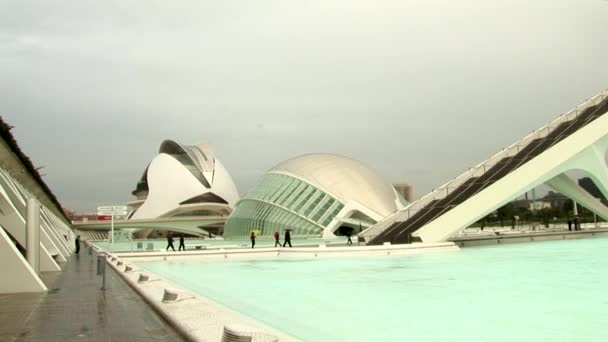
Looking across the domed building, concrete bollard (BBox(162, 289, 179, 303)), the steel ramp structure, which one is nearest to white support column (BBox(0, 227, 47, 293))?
concrete bollard (BBox(162, 289, 179, 303))

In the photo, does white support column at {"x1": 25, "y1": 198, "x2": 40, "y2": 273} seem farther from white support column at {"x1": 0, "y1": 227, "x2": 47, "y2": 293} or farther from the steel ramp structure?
the steel ramp structure

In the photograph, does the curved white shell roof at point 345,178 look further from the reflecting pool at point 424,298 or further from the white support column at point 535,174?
the reflecting pool at point 424,298

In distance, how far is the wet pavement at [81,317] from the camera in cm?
593

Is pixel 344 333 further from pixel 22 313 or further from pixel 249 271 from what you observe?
pixel 249 271

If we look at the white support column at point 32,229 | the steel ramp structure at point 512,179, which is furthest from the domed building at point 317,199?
the white support column at point 32,229

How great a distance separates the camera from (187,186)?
3004 inches

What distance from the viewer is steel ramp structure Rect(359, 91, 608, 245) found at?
78.2 feet

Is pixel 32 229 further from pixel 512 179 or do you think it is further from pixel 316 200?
pixel 316 200

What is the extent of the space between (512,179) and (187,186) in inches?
2259

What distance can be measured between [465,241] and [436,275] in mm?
15654

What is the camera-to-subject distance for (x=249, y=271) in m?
15.5

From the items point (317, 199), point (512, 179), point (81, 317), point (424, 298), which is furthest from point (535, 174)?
point (81, 317)

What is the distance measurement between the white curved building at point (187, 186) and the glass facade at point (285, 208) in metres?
32.7

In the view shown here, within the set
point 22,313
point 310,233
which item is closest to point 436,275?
point 22,313
